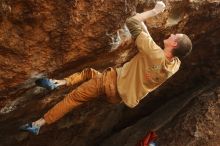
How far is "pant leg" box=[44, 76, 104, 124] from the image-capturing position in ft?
18.5

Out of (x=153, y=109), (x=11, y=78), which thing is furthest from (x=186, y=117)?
(x=11, y=78)

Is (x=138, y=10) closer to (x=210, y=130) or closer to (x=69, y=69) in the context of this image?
(x=69, y=69)

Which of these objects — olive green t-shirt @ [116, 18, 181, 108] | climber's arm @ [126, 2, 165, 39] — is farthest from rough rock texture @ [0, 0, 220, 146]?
olive green t-shirt @ [116, 18, 181, 108]

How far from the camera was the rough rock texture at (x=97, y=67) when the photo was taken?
5.16 meters

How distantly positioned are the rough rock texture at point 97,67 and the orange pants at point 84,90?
33cm

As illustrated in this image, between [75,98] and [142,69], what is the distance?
37.3 inches

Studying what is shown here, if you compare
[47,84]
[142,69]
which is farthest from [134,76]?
[47,84]

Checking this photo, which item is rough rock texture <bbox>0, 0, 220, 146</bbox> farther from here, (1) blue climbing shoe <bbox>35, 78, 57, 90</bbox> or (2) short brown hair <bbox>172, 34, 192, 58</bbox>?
(2) short brown hair <bbox>172, 34, 192, 58</bbox>

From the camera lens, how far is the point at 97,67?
665 cm

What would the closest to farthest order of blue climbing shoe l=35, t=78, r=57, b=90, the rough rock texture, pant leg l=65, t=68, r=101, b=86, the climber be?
the rough rock texture → the climber → blue climbing shoe l=35, t=78, r=57, b=90 → pant leg l=65, t=68, r=101, b=86

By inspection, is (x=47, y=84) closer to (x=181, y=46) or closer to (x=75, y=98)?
(x=75, y=98)

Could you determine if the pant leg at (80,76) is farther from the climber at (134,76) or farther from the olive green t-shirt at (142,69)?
the olive green t-shirt at (142,69)

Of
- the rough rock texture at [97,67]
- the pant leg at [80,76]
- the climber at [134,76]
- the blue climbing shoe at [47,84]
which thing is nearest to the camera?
the rough rock texture at [97,67]

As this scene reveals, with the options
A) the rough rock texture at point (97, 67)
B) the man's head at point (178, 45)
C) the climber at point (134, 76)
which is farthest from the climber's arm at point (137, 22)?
the man's head at point (178, 45)
